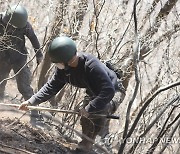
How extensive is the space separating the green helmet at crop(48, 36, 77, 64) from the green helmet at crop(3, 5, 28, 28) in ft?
6.25

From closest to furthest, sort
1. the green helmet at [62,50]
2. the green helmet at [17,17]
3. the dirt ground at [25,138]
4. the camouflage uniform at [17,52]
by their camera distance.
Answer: the green helmet at [62,50]
the dirt ground at [25,138]
the green helmet at [17,17]
the camouflage uniform at [17,52]

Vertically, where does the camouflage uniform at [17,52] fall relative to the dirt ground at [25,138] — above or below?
above

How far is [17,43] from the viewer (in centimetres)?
730

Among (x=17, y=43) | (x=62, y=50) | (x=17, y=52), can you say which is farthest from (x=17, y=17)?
(x=62, y=50)

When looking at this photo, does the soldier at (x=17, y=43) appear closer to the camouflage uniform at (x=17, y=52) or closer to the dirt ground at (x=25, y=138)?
the camouflage uniform at (x=17, y=52)

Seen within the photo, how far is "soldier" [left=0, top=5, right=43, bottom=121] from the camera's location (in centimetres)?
683

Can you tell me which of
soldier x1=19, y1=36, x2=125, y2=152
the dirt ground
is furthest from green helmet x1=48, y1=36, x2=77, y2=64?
the dirt ground

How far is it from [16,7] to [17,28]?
1.22 ft

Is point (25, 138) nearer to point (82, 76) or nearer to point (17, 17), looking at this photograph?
point (82, 76)

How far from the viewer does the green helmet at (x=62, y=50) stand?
4938mm

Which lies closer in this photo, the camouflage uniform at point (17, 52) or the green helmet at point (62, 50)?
the green helmet at point (62, 50)

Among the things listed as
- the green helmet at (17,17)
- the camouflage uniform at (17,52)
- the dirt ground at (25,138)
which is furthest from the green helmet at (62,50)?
the camouflage uniform at (17,52)

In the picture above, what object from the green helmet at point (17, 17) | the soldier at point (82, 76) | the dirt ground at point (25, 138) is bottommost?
the dirt ground at point (25, 138)

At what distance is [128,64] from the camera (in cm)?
913
